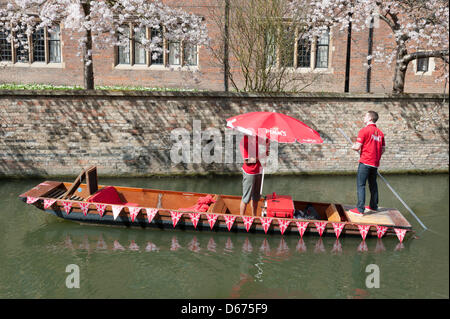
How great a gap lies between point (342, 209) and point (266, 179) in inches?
157

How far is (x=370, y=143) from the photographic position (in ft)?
26.2

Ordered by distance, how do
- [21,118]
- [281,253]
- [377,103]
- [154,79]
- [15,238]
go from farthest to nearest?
[154,79]
[377,103]
[21,118]
[15,238]
[281,253]

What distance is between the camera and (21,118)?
1160cm

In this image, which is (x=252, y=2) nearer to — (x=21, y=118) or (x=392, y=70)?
(x=21, y=118)

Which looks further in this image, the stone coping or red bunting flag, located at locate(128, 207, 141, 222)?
the stone coping

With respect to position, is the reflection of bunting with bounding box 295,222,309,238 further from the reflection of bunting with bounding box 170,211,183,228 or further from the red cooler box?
the reflection of bunting with bounding box 170,211,183,228

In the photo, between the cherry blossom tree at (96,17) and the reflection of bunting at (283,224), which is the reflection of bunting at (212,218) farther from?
the cherry blossom tree at (96,17)

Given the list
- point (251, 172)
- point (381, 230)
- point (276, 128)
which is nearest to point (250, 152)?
point (251, 172)

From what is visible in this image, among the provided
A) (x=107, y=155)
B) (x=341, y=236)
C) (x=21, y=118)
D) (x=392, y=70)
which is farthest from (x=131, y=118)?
(x=392, y=70)

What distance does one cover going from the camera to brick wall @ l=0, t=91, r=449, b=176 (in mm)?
11695

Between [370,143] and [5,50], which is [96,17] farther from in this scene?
[370,143]

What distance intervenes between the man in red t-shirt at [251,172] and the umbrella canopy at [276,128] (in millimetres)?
215

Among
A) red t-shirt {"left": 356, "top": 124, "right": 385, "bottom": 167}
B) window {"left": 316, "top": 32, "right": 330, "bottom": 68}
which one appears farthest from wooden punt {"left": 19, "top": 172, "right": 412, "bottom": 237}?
window {"left": 316, "top": 32, "right": 330, "bottom": 68}

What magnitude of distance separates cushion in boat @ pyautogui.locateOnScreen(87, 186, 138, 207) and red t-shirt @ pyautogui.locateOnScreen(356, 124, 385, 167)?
15.2 ft
